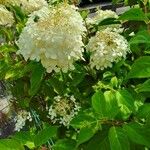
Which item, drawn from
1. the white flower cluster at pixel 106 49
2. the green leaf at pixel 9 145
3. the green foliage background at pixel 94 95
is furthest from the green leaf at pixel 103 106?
the white flower cluster at pixel 106 49

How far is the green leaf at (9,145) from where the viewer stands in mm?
1509

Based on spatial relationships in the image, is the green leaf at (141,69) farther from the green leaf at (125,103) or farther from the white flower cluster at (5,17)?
the white flower cluster at (5,17)

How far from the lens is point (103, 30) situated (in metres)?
2.08

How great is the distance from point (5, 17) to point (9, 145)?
31.1 inches

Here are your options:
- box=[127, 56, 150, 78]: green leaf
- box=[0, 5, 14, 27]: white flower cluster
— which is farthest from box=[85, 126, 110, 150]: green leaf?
box=[0, 5, 14, 27]: white flower cluster

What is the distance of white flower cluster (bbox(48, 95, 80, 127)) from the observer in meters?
2.07

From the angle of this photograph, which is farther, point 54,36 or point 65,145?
point 54,36

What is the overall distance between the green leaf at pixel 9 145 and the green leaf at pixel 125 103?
1.15 ft

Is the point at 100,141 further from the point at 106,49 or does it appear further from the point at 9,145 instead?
the point at 106,49

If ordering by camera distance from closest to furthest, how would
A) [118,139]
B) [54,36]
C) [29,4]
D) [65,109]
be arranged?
[118,139] < [54,36] < [65,109] < [29,4]

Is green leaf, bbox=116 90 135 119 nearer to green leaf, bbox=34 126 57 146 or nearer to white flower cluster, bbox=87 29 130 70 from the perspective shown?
green leaf, bbox=34 126 57 146

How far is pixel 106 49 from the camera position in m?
1.99

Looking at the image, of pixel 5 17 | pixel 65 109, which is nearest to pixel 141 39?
pixel 65 109

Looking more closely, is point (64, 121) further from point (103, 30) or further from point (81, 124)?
point (81, 124)
